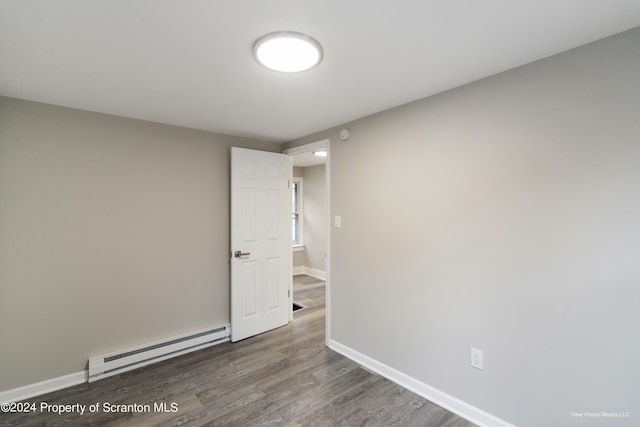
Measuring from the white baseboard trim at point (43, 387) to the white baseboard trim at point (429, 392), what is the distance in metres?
2.31

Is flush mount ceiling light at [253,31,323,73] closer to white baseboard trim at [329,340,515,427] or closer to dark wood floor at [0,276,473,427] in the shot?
dark wood floor at [0,276,473,427]

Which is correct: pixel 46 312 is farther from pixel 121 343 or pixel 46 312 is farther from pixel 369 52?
pixel 369 52

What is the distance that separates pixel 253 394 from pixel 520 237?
2250 mm

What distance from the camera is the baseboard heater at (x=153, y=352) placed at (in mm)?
2369

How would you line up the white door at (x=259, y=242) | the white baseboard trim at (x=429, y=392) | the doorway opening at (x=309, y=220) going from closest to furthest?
the white baseboard trim at (x=429, y=392), the white door at (x=259, y=242), the doorway opening at (x=309, y=220)

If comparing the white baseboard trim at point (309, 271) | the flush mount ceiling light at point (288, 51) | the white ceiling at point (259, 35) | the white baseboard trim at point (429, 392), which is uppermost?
the white ceiling at point (259, 35)

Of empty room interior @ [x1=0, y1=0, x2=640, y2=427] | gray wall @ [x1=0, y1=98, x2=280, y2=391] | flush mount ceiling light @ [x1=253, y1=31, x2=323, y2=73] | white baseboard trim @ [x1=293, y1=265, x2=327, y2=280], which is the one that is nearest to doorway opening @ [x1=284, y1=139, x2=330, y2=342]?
white baseboard trim @ [x1=293, y1=265, x2=327, y2=280]

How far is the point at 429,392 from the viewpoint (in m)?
2.10

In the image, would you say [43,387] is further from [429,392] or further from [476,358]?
[476,358]

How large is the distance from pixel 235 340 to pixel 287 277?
939 millimetres

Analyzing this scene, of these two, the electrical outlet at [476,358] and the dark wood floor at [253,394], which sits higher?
the electrical outlet at [476,358]

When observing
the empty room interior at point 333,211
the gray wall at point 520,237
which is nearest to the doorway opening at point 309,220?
the empty room interior at point 333,211

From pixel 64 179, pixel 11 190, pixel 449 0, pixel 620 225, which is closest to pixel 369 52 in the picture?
pixel 449 0

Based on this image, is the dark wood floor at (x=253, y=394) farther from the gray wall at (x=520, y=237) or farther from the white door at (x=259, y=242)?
the white door at (x=259, y=242)
